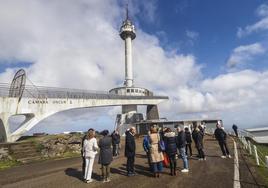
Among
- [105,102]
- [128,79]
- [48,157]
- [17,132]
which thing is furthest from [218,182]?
[128,79]

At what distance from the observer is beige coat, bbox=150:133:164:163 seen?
27.6ft

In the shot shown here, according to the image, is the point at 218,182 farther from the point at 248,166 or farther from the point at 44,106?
the point at 44,106

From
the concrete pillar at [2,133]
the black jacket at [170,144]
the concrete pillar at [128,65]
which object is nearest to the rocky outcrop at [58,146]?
the concrete pillar at [2,133]

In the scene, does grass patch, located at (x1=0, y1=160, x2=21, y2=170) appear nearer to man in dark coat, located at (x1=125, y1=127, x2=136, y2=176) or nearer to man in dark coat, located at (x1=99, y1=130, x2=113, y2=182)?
man in dark coat, located at (x1=99, y1=130, x2=113, y2=182)

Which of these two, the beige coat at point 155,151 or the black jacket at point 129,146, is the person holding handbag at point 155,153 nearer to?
the beige coat at point 155,151

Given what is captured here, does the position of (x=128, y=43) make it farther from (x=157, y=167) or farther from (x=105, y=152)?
(x=105, y=152)

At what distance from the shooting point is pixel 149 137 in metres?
8.75

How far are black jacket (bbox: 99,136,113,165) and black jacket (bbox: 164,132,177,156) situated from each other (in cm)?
245

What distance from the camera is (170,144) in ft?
28.9

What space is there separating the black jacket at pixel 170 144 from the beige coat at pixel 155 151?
0.40 metres

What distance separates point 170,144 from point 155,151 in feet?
2.53

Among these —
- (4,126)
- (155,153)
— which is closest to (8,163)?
(4,126)

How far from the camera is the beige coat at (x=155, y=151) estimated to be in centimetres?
842

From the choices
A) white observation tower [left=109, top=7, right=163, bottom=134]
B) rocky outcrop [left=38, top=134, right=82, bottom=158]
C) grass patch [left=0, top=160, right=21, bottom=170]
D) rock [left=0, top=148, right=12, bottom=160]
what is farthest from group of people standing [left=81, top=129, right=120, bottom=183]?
white observation tower [left=109, top=7, right=163, bottom=134]
